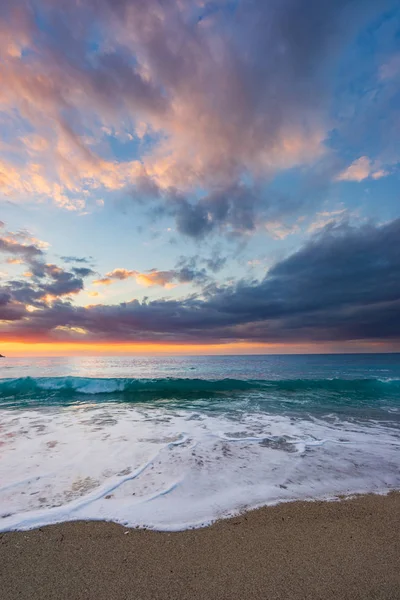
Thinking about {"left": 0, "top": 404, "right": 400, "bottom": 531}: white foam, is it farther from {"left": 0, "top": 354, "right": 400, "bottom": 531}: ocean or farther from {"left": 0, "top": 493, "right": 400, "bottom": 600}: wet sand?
{"left": 0, "top": 493, "right": 400, "bottom": 600}: wet sand

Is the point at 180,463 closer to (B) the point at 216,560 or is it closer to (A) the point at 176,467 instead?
(A) the point at 176,467

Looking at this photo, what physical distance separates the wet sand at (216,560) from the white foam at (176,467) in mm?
448

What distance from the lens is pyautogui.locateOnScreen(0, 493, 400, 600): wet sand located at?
2.51 metres

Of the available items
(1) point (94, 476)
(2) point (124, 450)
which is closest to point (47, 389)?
(2) point (124, 450)

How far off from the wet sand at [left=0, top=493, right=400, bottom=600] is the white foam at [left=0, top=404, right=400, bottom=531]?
448 mm

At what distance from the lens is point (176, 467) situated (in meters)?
6.05

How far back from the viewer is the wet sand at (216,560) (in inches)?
98.8

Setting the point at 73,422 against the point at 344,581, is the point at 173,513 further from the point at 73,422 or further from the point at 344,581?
the point at 73,422

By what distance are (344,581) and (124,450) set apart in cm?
567

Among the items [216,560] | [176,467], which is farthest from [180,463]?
[216,560]

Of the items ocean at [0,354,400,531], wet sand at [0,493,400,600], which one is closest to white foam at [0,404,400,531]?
ocean at [0,354,400,531]

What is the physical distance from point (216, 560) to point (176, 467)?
10.9ft

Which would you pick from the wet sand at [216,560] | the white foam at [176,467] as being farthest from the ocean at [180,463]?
the wet sand at [216,560]

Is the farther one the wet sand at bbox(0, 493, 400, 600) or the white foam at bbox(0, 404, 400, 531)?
the white foam at bbox(0, 404, 400, 531)
